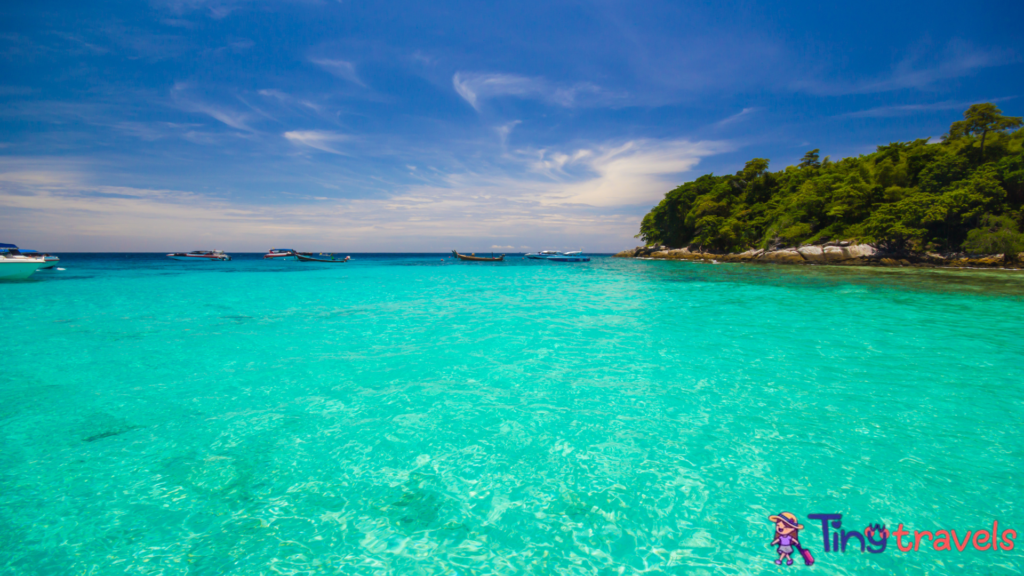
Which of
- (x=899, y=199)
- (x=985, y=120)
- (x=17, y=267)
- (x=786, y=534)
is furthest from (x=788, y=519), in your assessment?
(x=985, y=120)

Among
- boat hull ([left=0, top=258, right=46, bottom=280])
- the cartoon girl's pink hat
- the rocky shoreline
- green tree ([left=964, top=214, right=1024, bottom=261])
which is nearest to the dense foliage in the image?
green tree ([left=964, top=214, right=1024, bottom=261])

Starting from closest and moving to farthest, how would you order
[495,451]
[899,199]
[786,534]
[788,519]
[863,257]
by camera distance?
1. [786,534]
2. [788,519]
3. [495,451]
4. [863,257]
5. [899,199]

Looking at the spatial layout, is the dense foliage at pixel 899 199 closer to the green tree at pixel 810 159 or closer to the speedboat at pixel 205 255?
the green tree at pixel 810 159

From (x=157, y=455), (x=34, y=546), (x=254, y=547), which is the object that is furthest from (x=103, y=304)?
(x=254, y=547)

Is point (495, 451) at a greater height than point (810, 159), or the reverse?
point (810, 159)

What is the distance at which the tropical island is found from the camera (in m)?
41.9

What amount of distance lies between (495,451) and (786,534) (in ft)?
10.8

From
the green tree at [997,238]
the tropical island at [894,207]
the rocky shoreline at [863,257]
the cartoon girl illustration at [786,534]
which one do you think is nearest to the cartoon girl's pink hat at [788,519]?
the cartoon girl illustration at [786,534]

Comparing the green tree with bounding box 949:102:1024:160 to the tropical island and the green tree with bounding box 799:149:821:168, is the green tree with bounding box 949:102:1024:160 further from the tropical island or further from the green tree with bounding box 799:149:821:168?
the green tree with bounding box 799:149:821:168

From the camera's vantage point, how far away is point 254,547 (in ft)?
10.8

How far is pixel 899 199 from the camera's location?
5081 centimetres

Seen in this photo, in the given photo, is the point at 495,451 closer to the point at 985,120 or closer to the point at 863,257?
the point at 863,257

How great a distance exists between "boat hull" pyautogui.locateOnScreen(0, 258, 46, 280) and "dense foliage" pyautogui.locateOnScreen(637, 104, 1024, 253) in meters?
89.0

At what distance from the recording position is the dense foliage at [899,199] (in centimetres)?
4197
